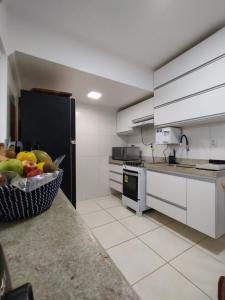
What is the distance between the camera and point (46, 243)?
44 cm

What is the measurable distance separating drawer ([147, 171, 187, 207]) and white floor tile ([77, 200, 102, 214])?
1.05 meters

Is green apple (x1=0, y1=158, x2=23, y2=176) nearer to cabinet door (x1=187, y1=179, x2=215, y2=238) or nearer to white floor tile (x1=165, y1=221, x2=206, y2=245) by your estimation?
cabinet door (x1=187, y1=179, x2=215, y2=238)

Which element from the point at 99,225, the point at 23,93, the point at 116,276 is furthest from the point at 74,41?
the point at 99,225

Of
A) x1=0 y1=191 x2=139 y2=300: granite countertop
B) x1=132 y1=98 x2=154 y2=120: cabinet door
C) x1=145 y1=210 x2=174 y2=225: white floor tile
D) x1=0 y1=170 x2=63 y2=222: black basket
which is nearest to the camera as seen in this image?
x1=0 y1=191 x2=139 y2=300: granite countertop

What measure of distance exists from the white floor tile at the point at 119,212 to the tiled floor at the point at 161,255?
A: 2 centimetres

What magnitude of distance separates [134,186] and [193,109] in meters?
1.42

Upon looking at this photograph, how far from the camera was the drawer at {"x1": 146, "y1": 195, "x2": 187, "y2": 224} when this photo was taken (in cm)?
183

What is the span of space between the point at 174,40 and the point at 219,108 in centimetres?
94

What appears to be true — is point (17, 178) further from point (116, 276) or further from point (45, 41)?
point (45, 41)

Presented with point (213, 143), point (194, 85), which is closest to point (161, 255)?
point (213, 143)

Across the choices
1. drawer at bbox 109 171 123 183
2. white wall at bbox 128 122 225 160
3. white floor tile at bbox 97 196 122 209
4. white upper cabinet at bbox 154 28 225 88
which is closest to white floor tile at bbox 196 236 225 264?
white wall at bbox 128 122 225 160

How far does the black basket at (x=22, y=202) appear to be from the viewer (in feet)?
1.69

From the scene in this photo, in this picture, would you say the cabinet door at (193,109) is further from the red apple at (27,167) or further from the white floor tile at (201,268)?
the red apple at (27,167)

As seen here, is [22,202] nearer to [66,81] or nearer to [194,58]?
[66,81]
